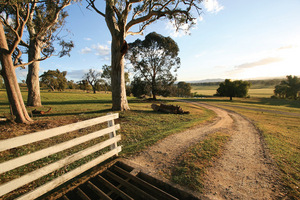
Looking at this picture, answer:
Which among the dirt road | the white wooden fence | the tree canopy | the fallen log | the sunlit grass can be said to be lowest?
the dirt road

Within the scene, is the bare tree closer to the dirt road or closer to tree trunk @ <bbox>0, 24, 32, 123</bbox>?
tree trunk @ <bbox>0, 24, 32, 123</bbox>

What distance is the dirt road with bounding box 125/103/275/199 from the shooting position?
9.84ft

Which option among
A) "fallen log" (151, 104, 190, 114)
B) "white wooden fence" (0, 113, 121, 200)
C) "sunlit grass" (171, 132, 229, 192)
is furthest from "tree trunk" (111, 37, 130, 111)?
"sunlit grass" (171, 132, 229, 192)

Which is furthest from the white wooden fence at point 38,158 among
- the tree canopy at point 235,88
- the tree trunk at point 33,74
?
the tree canopy at point 235,88

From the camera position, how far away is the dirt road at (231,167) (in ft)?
9.84

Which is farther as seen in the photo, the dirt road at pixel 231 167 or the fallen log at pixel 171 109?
the fallen log at pixel 171 109

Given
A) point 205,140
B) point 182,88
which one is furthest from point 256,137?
point 182,88

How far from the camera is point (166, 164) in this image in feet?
13.3

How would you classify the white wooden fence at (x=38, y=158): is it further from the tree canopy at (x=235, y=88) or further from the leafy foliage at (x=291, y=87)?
the leafy foliage at (x=291, y=87)

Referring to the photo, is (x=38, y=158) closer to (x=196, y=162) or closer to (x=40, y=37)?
(x=196, y=162)

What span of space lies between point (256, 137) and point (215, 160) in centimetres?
444

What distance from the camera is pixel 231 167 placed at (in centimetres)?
400

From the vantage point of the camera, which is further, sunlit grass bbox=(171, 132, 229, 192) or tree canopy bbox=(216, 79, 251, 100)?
tree canopy bbox=(216, 79, 251, 100)

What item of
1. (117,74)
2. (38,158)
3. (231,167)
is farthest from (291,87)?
(38,158)
